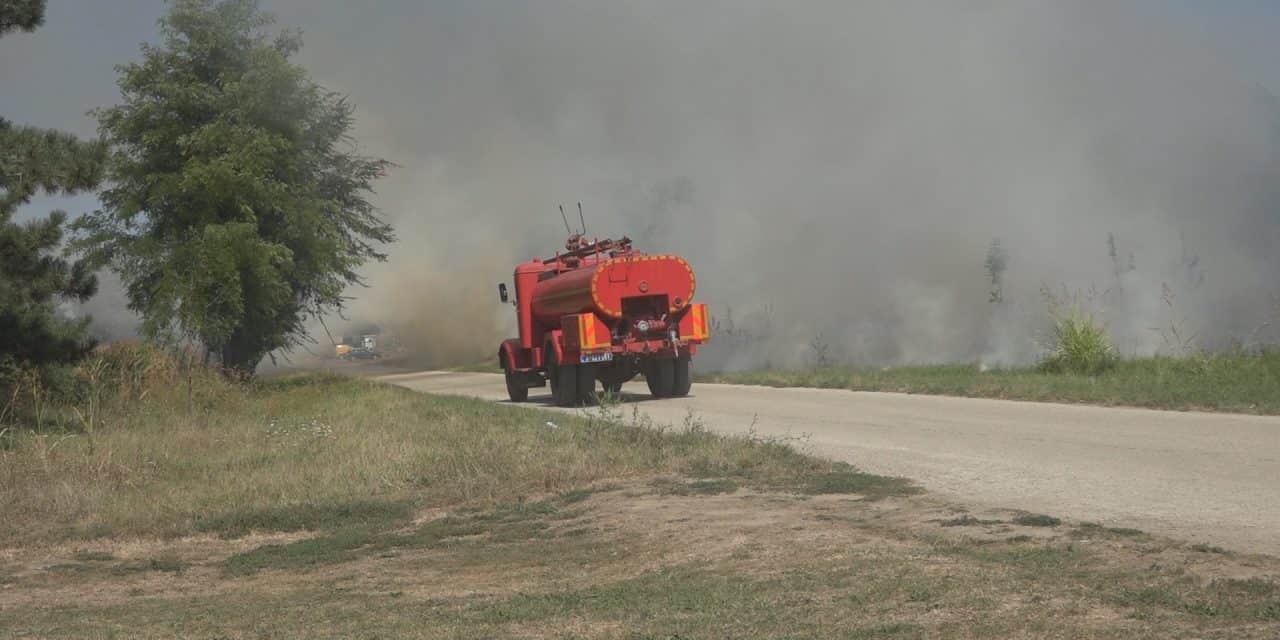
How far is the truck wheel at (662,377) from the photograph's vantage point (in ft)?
82.7

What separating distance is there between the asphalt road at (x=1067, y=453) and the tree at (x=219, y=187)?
1224cm

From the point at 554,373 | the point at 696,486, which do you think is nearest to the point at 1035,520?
the point at 696,486

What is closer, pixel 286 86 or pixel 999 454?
pixel 999 454

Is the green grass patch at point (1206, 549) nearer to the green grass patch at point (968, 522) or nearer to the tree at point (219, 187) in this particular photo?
the green grass patch at point (968, 522)

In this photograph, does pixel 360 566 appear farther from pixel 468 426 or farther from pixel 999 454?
pixel 468 426

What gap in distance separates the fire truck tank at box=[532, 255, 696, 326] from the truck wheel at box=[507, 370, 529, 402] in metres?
3.16

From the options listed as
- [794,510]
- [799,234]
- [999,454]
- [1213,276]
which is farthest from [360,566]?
[799,234]

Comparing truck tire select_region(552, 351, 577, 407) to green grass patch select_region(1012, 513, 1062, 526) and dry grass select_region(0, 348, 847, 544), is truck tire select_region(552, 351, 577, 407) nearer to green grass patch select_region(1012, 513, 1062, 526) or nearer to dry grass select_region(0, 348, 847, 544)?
dry grass select_region(0, 348, 847, 544)

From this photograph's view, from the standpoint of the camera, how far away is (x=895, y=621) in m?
6.12

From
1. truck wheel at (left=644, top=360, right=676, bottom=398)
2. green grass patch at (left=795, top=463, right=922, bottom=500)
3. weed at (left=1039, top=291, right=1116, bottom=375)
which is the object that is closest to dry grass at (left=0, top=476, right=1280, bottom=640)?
green grass patch at (left=795, top=463, right=922, bottom=500)

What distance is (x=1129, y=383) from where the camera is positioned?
1956 centimetres

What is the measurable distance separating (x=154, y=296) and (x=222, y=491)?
19067mm

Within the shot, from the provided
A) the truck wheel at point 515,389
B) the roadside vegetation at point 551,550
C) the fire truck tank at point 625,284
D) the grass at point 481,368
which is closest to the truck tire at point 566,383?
the fire truck tank at point 625,284

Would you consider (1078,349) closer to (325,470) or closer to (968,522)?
(325,470)
